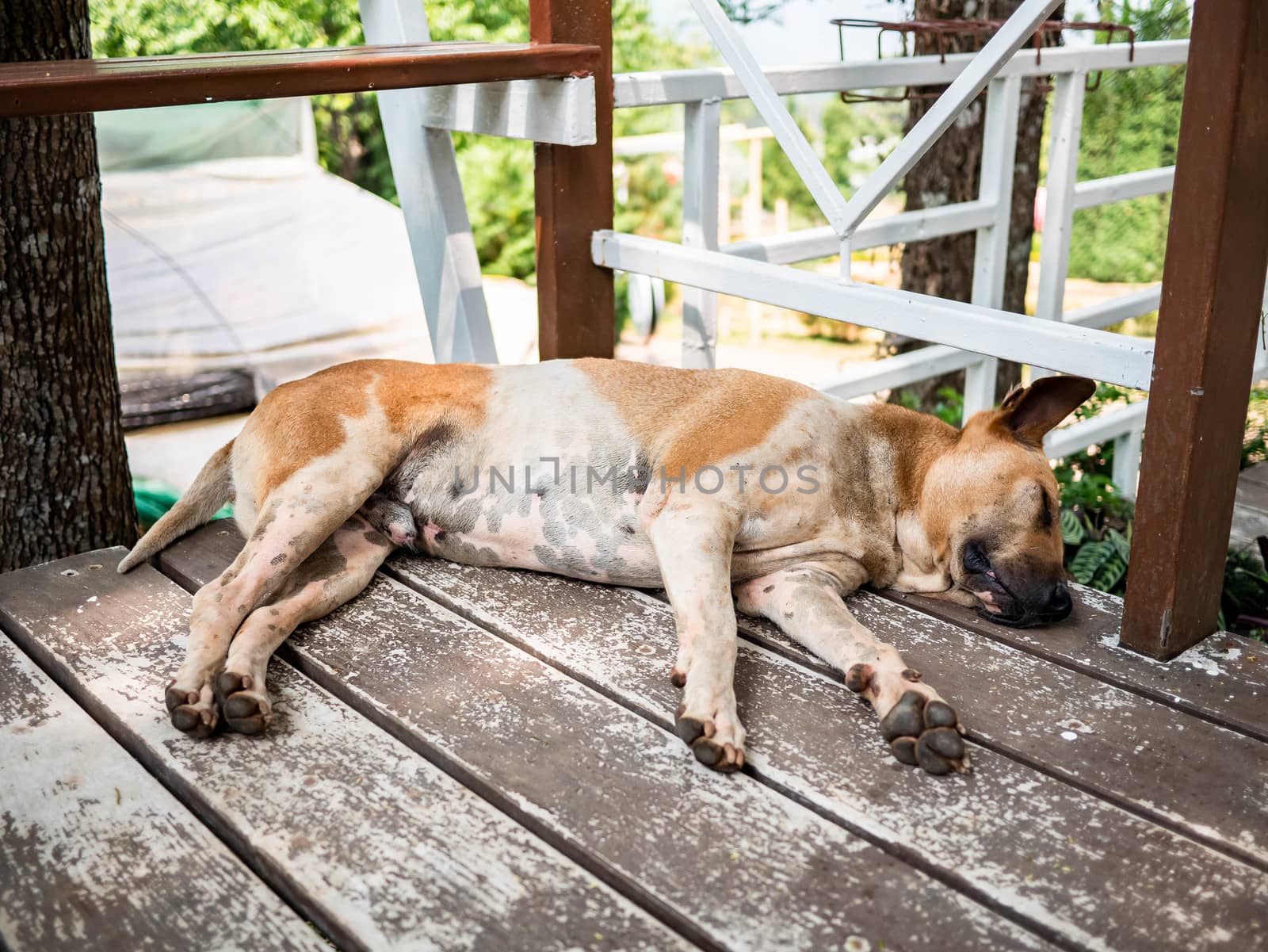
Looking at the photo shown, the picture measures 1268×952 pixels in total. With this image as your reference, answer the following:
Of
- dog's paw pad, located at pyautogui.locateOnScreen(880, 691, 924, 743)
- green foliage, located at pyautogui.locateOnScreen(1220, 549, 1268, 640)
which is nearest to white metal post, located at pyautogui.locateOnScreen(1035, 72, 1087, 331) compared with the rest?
green foliage, located at pyautogui.locateOnScreen(1220, 549, 1268, 640)

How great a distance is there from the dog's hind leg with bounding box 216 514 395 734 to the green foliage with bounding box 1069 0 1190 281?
11.0 ft

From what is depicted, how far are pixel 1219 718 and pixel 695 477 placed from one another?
117cm

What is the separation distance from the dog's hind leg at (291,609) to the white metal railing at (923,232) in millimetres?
1188

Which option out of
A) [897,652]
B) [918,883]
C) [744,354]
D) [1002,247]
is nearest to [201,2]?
[744,354]

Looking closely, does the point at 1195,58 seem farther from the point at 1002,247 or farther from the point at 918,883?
the point at 1002,247

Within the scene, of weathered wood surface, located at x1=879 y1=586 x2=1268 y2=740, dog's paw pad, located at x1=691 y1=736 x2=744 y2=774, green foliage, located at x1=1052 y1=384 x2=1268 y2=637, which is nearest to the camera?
dog's paw pad, located at x1=691 y1=736 x2=744 y2=774

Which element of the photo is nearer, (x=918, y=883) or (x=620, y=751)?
(x=918, y=883)

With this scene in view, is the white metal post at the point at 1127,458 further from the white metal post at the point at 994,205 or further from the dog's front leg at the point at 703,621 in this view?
the dog's front leg at the point at 703,621

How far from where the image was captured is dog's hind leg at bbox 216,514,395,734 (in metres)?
2.20

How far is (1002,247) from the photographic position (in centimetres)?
465

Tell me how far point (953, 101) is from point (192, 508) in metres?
2.07

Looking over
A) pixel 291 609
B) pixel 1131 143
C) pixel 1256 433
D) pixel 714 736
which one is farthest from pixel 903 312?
pixel 1131 143

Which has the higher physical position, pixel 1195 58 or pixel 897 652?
Result: pixel 1195 58

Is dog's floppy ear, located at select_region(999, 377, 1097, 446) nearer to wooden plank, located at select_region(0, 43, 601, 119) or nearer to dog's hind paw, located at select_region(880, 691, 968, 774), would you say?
dog's hind paw, located at select_region(880, 691, 968, 774)
